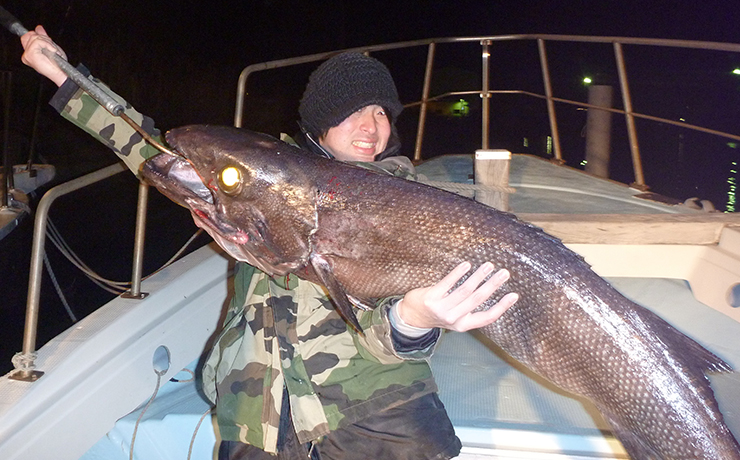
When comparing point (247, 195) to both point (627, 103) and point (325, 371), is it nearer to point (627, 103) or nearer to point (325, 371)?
point (325, 371)

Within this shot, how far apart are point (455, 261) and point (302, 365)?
0.74 meters

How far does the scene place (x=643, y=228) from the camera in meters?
3.21

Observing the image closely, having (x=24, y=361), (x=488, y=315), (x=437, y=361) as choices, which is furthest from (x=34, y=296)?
(x=437, y=361)

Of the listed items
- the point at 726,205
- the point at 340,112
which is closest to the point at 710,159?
the point at 726,205

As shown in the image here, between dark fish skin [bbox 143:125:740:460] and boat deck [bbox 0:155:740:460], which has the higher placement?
dark fish skin [bbox 143:125:740:460]

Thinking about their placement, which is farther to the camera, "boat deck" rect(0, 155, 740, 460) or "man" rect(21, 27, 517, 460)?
"boat deck" rect(0, 155, 740, 460)

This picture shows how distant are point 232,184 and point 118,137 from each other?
3.16 ft

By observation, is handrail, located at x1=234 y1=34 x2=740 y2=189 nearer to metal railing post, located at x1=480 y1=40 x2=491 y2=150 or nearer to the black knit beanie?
metal railing post, located at x1=480 y1=40 x2=491 y2=150

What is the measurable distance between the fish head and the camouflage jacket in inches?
10.1

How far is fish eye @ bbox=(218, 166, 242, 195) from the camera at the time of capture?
1.94 metres

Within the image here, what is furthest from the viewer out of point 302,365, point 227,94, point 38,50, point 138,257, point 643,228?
point 227,94

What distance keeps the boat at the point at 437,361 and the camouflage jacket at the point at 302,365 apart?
19.7 inches

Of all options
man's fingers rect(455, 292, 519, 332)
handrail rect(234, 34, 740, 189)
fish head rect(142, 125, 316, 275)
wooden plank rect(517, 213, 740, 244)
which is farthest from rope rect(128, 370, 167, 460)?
wooden plank rect(517, 213, 740, 244)

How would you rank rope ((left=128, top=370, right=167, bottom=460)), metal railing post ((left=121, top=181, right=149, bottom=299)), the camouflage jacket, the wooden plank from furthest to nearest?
the wooden plank → metal railing post ((left=121, top=181, right=149, bottom=299)) → rope ((left=128, top=370, right=167, bottom=460)) → the camouflage jacket
